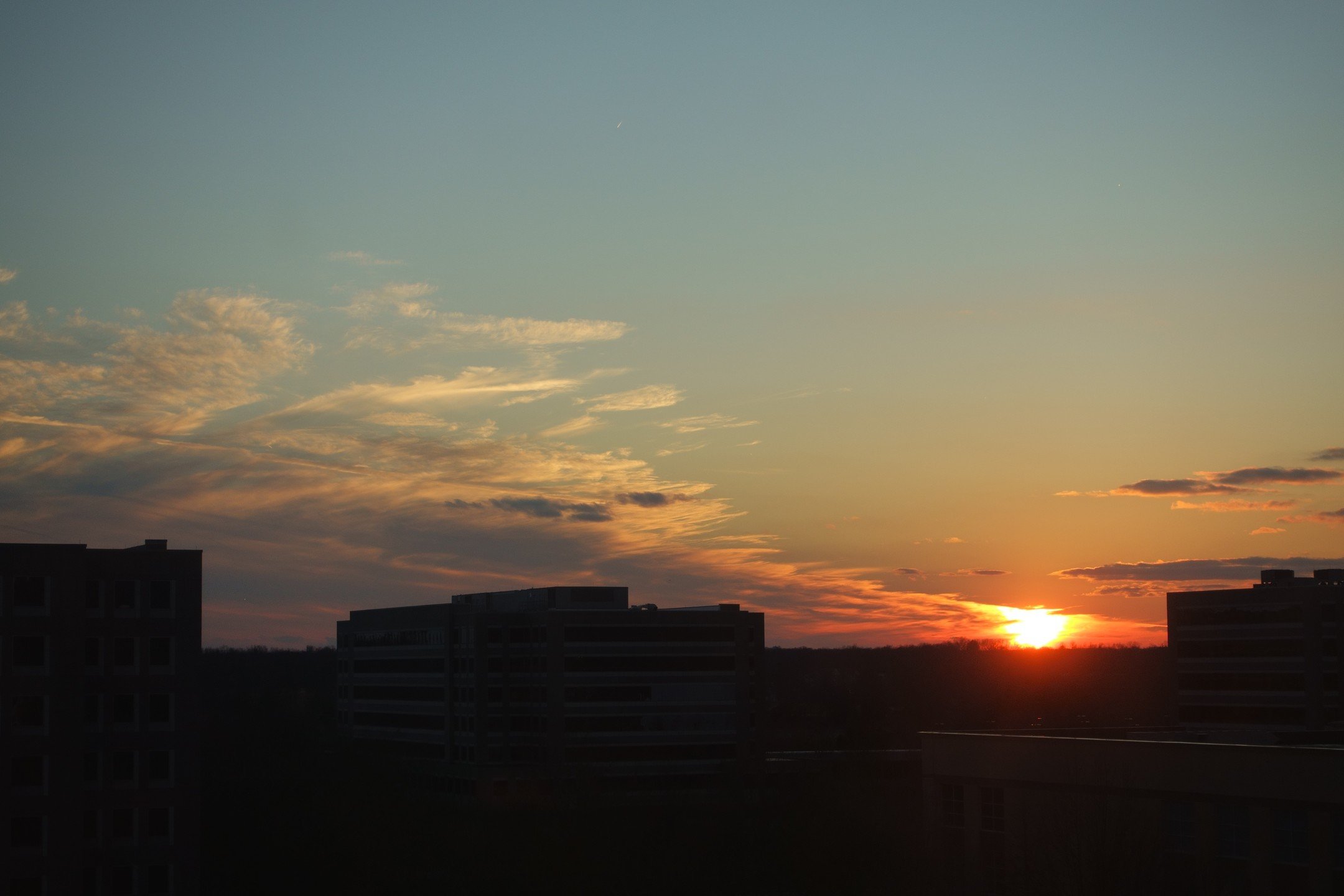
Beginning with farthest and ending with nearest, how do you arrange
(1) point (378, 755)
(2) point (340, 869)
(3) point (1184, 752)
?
(1) point (378, 755)
(2) point (340, 869)
(3) point (1184, 752)

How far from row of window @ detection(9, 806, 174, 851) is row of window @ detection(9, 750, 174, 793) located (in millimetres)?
1545

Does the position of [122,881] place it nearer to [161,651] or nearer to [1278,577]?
[161,651]

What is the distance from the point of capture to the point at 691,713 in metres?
131

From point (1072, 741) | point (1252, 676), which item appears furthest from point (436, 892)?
point (1252, 676)

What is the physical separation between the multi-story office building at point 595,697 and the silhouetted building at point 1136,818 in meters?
62.6

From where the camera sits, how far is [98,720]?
7781 cm

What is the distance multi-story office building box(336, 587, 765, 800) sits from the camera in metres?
128

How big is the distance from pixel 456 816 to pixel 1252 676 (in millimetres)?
75535

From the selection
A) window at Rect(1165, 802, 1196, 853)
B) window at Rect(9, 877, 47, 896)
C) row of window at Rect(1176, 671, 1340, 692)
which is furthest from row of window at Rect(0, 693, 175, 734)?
row of window at Rect(1176, 671, 1340, 692)

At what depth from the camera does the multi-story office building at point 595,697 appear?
5044 inches

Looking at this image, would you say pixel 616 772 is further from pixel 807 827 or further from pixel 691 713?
pixel 807 827

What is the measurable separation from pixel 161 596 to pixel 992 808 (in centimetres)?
4933

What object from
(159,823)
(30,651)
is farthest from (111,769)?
(30,651)

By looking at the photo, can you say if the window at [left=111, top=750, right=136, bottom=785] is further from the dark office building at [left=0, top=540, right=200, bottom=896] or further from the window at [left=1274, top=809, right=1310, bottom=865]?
the window at [left=1274, top=809, right=1310, bottom=865]
